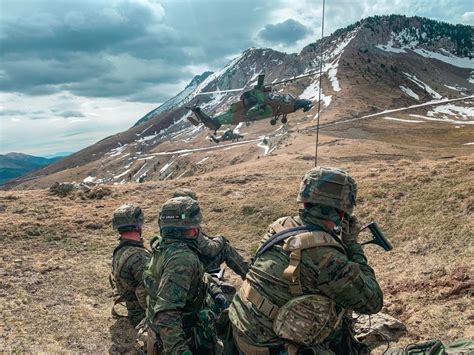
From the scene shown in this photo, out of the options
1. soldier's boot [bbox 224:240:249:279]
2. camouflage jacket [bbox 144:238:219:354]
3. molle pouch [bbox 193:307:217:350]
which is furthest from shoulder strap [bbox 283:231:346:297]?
soldier's boot [bbox 224:240:249:279]

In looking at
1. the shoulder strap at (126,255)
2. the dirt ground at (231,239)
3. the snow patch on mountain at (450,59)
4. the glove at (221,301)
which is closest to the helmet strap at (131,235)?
the shoulder strap at (126,255)

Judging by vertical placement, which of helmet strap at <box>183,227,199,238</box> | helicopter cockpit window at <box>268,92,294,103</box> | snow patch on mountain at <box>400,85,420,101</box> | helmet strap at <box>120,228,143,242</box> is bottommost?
snow patch on mountain at <box>400,85,420,101</box>

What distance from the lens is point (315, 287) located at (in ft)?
13.0

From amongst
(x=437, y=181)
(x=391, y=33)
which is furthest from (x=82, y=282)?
(x=391, y=33)

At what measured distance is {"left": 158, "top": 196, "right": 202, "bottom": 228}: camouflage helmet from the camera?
221 inches

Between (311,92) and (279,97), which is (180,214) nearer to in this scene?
(279,97)

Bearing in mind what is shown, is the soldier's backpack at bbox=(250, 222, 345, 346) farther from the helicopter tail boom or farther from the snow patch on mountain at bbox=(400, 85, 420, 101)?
the snow patch on mountain at bbox=(400, 85, 420, 101)

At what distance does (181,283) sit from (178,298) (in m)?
0.17

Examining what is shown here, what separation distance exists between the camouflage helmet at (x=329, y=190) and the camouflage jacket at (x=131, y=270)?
14.4 feet

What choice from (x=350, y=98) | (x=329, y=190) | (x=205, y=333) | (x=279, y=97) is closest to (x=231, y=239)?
(x=205, y=333)

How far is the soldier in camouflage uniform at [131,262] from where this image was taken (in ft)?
25.4

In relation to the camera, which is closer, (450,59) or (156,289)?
(156,289)

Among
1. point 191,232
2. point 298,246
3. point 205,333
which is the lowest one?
point 205,333

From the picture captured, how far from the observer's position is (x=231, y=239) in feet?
49.1
